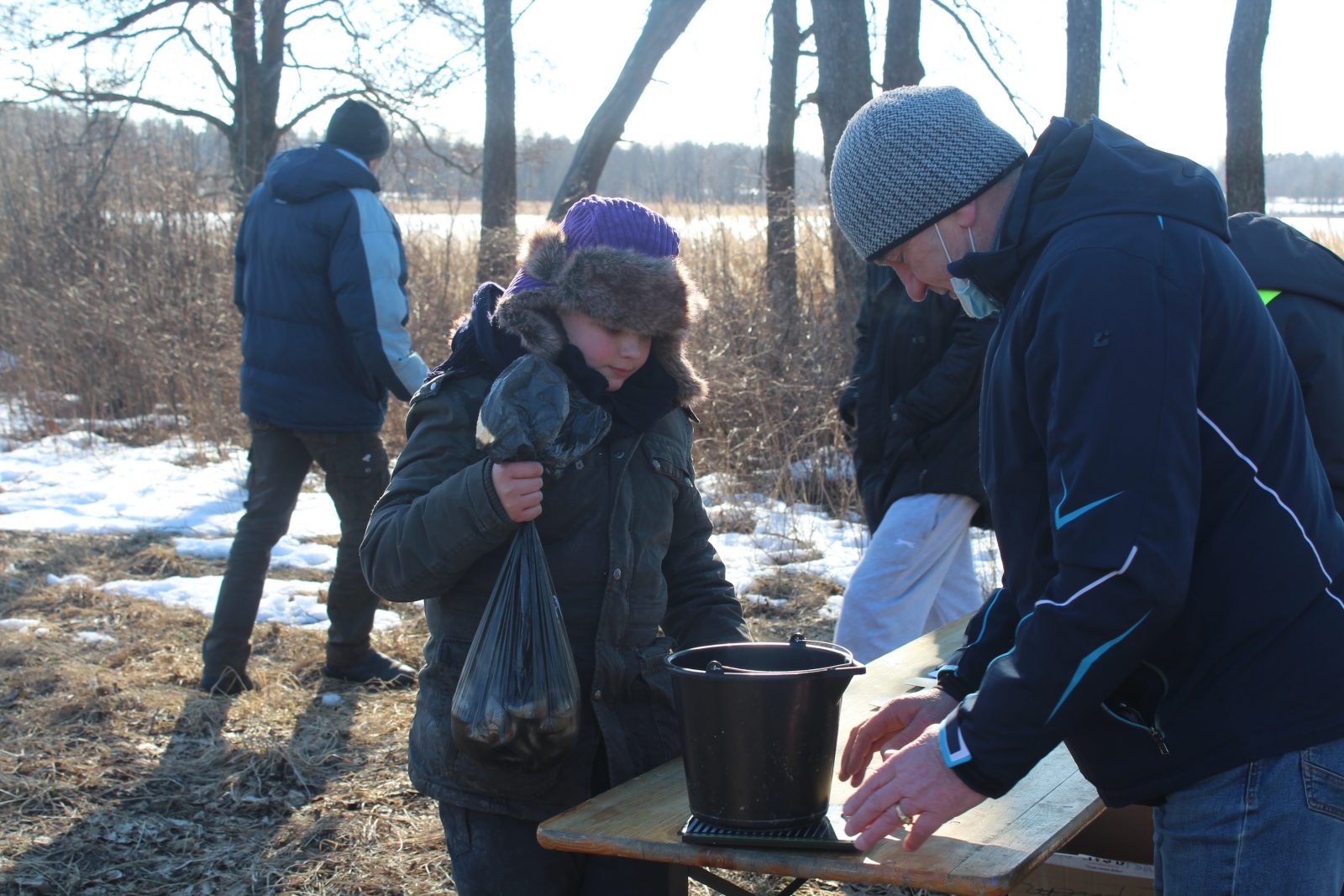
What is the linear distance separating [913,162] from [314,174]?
3.45m

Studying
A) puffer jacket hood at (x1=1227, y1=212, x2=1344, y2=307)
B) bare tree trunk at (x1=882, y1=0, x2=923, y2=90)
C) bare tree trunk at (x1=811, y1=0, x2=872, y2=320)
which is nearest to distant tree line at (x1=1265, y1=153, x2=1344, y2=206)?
bare tree trunk at (x1=882, y1=0, x2=923, y2=90)

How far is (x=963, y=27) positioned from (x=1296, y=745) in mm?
11438

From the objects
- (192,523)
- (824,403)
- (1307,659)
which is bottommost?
(192,523)

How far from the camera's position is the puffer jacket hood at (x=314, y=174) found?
4.66 metres

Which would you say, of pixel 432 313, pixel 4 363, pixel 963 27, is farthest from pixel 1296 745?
pixel 4 363

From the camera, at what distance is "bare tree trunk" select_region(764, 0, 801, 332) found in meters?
9.14

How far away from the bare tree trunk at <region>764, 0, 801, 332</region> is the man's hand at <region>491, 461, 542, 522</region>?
6.78m

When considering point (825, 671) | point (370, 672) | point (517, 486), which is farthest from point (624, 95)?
point (825, 671)

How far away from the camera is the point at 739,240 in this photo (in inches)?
403

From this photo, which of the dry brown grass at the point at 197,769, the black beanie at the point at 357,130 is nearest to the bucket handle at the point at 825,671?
the dry brown grass at the point at 197,769

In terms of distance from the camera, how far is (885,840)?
5.88 ft

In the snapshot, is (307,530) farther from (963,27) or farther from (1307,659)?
(963,27)

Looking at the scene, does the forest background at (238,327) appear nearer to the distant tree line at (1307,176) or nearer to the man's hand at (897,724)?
the man's hand at (897,724)

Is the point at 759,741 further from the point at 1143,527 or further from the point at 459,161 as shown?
the point at 459,161
